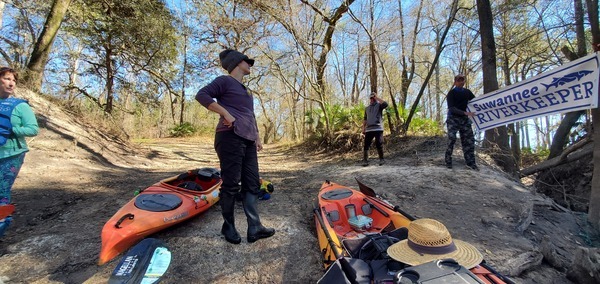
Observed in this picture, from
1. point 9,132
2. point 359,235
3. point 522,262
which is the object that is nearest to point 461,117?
point 522,262

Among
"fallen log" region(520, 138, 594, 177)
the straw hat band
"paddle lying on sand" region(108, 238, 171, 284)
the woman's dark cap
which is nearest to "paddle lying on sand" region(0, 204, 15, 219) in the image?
"paddle lying on sand" region(108, 238, 171, 284)

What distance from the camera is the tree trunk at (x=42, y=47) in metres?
8.12

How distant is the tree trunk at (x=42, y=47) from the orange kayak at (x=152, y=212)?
6872 millimetres

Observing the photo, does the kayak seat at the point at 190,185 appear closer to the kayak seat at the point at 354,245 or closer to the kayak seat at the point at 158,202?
the kayak seat at the point at 158,202

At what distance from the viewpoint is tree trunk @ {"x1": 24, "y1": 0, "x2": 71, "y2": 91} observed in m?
8.12

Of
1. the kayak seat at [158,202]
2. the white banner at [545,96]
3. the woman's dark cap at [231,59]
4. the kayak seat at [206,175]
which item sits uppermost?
the woman's dark cap at [231,59]

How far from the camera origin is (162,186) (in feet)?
13.6

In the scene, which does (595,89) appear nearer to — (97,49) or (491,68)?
(491,68)

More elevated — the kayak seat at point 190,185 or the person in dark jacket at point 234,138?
the person in dark jacket at point 234,138

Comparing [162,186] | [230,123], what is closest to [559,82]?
[230,123]

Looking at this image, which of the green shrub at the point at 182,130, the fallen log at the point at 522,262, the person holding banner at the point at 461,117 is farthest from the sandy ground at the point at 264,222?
the green shrub at the point at 182,130

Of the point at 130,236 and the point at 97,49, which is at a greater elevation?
the point at 97,49

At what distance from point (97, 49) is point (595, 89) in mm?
14970

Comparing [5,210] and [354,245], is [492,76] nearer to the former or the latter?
[354,245]
